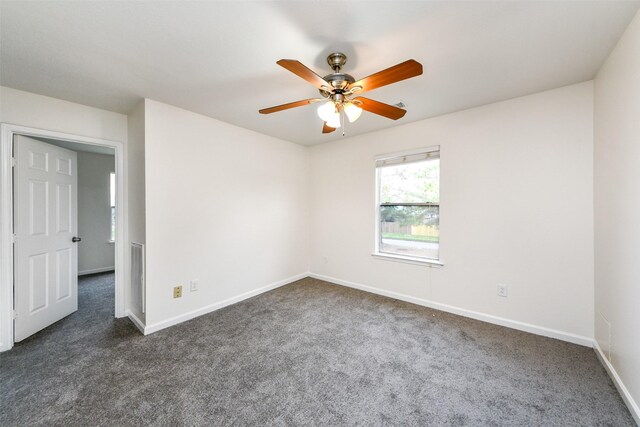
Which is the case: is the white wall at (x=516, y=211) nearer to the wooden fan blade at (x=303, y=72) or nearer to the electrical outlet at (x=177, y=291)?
the wooden fan blade at (x=303, y=72)

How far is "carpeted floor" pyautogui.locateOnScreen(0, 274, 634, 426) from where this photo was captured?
151 cm

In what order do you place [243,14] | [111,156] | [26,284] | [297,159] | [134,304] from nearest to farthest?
[243,14]
[26,284]
[134,304]
[297,159]
[111,156]

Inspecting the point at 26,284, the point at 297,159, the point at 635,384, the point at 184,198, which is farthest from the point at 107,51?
the point at 635,384

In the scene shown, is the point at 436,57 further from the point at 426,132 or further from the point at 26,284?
the point at 26,284

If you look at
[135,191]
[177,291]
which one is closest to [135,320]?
[177,291]

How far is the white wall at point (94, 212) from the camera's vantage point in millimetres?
4570

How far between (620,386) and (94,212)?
7.19 meters

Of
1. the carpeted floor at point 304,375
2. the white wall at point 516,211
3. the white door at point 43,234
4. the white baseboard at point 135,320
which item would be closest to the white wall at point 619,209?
the white wall at point 516,211

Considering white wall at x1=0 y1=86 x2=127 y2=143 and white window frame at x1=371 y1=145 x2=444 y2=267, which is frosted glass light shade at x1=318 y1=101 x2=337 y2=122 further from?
white wall at x1=0 y1=86 x2=127 y2=143

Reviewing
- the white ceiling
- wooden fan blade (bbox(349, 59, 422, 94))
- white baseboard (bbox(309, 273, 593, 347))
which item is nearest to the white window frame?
white baseboard (bbox(309, 273, 593, 347))

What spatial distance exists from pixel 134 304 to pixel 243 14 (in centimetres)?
304

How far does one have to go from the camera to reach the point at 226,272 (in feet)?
Result: 10.4

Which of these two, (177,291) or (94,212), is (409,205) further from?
(94,212)

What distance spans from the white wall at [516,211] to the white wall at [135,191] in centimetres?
291
